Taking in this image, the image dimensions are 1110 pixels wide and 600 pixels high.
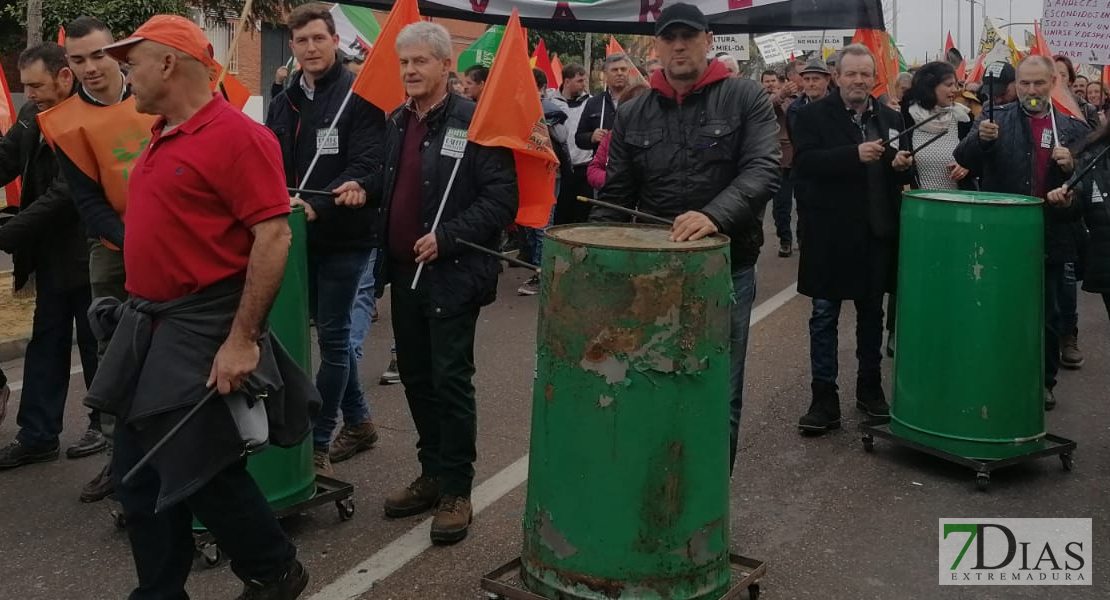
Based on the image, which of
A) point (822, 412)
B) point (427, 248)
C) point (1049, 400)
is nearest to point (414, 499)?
point (427, 248)

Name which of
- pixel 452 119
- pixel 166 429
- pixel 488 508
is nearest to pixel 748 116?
pixel 452 119

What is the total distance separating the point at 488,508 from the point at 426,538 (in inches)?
15.7

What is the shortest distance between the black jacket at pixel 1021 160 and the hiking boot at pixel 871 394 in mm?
1323

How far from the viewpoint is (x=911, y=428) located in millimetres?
5746

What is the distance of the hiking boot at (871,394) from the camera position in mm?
6588

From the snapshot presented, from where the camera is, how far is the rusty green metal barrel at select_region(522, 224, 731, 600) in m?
3.60

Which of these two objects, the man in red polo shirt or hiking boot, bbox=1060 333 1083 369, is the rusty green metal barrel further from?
hiking boot, bbox=1060 333 1083 369

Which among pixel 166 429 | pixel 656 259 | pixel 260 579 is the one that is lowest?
pixel 260 579

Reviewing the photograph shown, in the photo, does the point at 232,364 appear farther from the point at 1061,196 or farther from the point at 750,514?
the point at 1061,196

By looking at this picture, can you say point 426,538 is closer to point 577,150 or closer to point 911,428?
point 911,428

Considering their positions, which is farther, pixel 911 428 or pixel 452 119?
pixel 911 428

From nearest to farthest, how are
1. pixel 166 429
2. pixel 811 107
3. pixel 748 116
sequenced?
pixel 166 429 → pixel 748 116 → pixel 811 107

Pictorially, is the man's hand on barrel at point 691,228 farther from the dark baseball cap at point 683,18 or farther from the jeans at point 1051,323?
the jeans at point 1051,323

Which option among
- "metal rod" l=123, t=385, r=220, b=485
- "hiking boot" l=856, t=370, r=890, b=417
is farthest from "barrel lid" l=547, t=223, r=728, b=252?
"hiking boot" l=856, t=370, r=890, b=417
